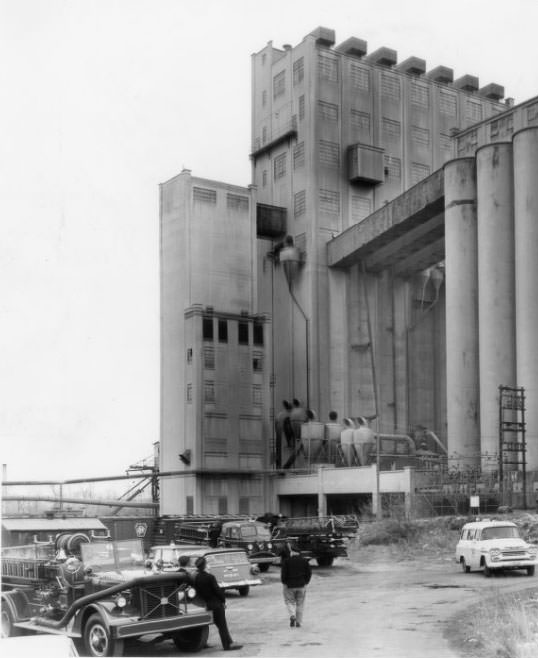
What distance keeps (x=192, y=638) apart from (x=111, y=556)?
8.20ft

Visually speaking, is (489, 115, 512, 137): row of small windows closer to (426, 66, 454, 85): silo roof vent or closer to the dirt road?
(426, 66, 454, 85): silo roof vent

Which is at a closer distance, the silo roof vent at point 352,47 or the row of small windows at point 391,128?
the silo roof vent at point 352,47

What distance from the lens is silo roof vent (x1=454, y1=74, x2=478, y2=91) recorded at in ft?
316

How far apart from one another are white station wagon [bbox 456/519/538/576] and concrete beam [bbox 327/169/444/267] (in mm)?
45095

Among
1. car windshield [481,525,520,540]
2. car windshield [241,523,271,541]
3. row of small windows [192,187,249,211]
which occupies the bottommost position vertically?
car windshield [241,523,271,541]

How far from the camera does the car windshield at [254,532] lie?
3516 centimetres

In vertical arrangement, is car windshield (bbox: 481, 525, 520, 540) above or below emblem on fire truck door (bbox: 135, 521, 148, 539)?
above

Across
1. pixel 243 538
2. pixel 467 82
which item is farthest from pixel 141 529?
pixel 467 82

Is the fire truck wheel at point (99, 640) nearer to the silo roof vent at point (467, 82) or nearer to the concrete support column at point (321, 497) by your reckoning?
the concrete support column at point (321, 497)

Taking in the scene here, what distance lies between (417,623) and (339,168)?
68419 millimetres

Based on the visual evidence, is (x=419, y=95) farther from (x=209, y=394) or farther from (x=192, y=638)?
(x=192, y=638)

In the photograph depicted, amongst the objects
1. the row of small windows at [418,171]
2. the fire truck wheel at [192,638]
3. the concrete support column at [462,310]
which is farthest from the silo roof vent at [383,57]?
the fire truck wheel at [192,638]

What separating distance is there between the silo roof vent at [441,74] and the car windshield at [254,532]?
226ft

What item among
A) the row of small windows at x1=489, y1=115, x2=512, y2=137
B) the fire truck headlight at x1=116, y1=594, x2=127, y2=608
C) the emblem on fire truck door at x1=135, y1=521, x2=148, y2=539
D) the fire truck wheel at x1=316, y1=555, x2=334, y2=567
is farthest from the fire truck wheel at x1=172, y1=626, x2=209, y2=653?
the row of small windows at x1=489, y1=115, x2=512, y2=137
